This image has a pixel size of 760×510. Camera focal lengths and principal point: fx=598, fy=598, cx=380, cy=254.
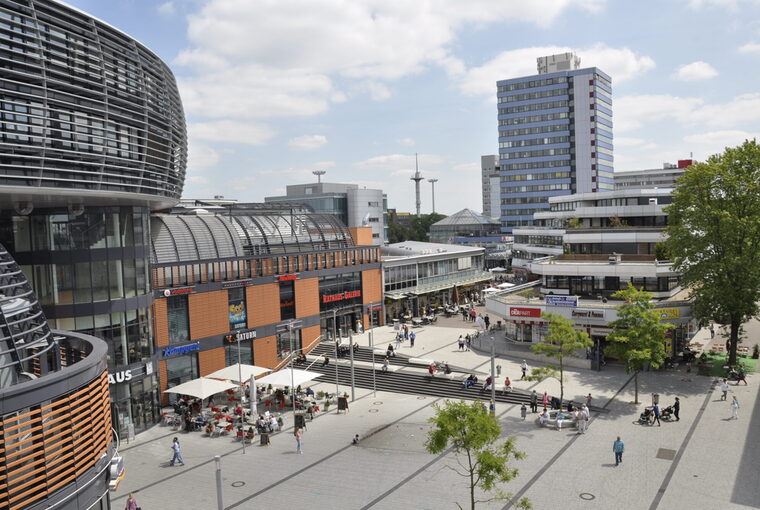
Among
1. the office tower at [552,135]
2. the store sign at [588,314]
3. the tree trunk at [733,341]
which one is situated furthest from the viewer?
the office tower at [552,135]

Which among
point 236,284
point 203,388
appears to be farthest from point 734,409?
point 236,284

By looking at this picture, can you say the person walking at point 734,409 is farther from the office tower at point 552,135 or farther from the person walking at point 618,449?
the office tower at point 552,135

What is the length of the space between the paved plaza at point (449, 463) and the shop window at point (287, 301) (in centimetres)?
1332

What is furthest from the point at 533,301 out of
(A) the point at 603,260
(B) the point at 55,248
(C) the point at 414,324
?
(B) the point at 55,248

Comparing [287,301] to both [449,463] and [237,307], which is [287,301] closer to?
[237,307]

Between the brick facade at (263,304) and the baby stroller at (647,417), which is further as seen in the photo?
the brick facade at (263,304)

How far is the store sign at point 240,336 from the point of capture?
143ft

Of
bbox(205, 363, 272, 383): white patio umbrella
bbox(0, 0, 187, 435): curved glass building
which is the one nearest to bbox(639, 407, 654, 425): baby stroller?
bbox(205, 363, 272, 383): white patio umbrella

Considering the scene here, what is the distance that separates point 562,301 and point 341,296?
19.8 m

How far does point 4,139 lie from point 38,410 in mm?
11417

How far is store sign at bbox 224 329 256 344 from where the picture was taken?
143 feet

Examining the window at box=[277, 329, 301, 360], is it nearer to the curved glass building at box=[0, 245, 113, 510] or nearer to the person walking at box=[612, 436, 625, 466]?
the person walking at box=[612, 436, 625, 466]

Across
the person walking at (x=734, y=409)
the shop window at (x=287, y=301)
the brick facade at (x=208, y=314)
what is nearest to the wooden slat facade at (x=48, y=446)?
the brick facade at (x=208, y=314)

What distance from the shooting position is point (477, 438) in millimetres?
19469
